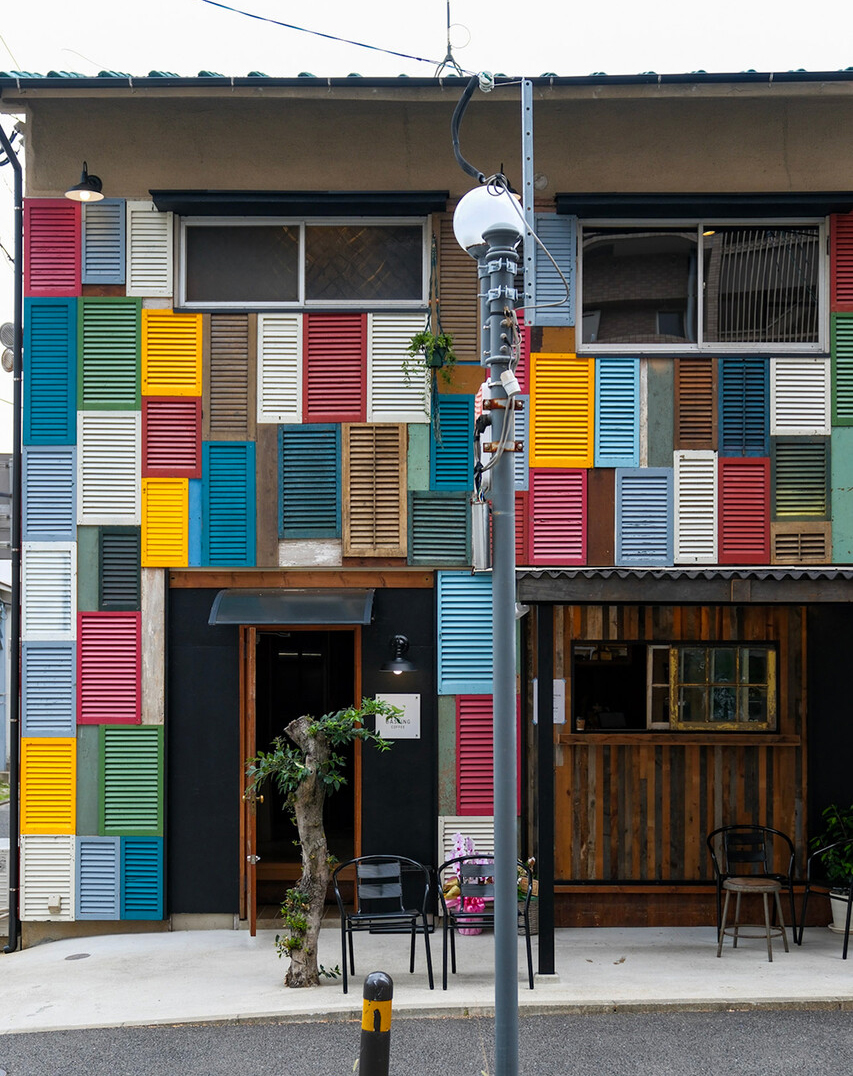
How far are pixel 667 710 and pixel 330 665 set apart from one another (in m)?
5.39

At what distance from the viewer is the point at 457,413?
31.4ft

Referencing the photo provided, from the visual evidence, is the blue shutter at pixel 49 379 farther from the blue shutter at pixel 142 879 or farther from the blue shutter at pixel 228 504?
the blue shutter at pixel 142 879

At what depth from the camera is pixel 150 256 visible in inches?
378

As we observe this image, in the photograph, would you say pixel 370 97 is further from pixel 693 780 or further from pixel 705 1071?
pixel 705 1071

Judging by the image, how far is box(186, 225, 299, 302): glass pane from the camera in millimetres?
9766

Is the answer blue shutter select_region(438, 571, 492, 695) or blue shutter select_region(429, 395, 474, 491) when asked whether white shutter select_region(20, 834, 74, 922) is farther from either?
blue shutter select_region(429, 395, 474, 491)

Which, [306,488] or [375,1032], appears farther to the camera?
[306,488]

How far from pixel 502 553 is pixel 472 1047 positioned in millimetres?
3567

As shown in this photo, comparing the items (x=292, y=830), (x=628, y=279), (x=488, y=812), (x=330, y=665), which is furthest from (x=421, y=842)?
(x=628, y=279)

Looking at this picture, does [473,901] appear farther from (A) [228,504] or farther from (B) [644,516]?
(A) [228,504]

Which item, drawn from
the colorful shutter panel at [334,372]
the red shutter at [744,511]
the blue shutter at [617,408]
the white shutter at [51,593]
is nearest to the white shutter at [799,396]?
the red shutter at [744,511]

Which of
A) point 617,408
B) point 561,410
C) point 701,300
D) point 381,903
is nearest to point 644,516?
point 617,408

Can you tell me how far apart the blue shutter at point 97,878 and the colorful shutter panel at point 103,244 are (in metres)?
5.21

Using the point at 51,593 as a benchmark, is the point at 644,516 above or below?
above
